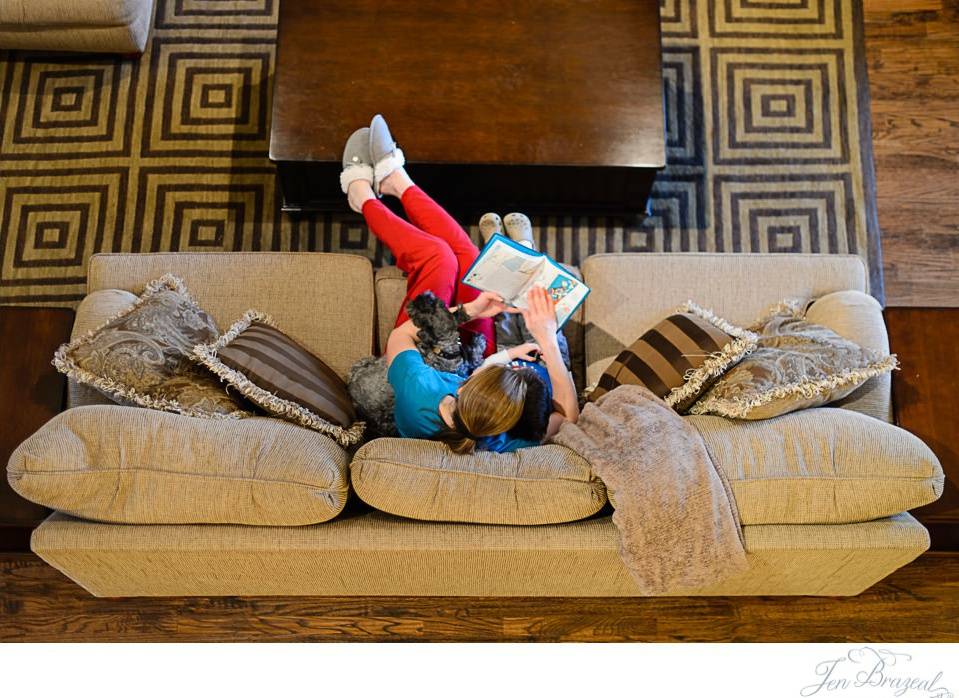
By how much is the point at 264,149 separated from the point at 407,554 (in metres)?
1.45

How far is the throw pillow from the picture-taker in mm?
1750

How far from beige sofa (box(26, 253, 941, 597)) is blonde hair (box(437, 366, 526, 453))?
177mm

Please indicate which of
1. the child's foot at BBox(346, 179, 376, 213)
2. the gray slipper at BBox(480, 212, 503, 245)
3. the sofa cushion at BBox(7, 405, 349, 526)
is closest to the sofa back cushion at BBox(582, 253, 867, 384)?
the gray slipper at BBox(480, 212, 503, 245)

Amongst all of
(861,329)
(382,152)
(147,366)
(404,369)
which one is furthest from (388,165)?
(861,329)

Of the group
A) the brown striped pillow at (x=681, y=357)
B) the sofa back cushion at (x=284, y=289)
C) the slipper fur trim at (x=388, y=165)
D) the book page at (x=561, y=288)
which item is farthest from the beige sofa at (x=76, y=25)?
the brown striped pillow at (x=681, y=357)

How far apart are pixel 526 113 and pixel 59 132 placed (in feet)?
4.68

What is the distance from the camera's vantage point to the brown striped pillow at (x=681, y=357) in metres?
1.85

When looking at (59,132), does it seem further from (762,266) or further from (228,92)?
(762,266)

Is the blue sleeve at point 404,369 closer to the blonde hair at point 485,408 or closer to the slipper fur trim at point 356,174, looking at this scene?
the blonde hair at point 485,408

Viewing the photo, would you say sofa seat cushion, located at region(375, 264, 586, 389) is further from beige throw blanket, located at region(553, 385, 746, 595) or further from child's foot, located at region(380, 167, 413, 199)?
beige throw blanket, located at region(553, 385, 746, 595)

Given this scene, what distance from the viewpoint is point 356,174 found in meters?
2.24

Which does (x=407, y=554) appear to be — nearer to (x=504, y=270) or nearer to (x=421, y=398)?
(x=421, y=398)

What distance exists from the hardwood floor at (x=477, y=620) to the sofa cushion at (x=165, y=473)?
501 mm

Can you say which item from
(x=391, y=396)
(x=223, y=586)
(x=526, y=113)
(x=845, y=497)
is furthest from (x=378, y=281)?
(x=845, y=497)
